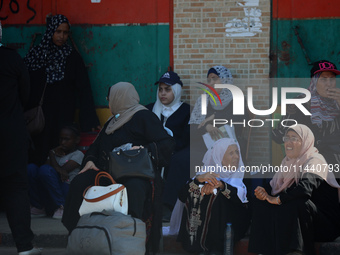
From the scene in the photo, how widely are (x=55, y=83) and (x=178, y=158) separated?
1984mm

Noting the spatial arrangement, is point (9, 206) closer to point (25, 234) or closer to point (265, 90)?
point (25, 234)

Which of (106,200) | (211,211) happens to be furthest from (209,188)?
(106,200)

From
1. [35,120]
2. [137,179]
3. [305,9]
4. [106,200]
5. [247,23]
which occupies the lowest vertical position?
[106,200]

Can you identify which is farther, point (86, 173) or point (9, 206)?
point (86, 173)

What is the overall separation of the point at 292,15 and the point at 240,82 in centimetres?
102

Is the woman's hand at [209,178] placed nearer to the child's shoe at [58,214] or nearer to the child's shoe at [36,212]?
the child's shoe at [58,214]

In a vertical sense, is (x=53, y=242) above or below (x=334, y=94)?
below

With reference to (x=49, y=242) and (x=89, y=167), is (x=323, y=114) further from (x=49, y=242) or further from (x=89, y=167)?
(x=49, y=242)

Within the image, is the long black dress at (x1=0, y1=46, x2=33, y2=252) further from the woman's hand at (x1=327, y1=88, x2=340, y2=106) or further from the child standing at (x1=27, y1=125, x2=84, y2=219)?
the woman's hand at (x1=327, y1=88, x2=340, y2=106)

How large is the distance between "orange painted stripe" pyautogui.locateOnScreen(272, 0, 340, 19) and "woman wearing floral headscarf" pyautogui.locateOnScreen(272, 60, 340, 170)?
1376 mm

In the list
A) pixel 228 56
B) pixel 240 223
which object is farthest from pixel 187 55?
pixel 240 223

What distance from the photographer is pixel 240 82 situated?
7.76m

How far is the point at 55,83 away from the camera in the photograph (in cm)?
777

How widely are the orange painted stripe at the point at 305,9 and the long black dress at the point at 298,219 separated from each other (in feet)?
9.17
